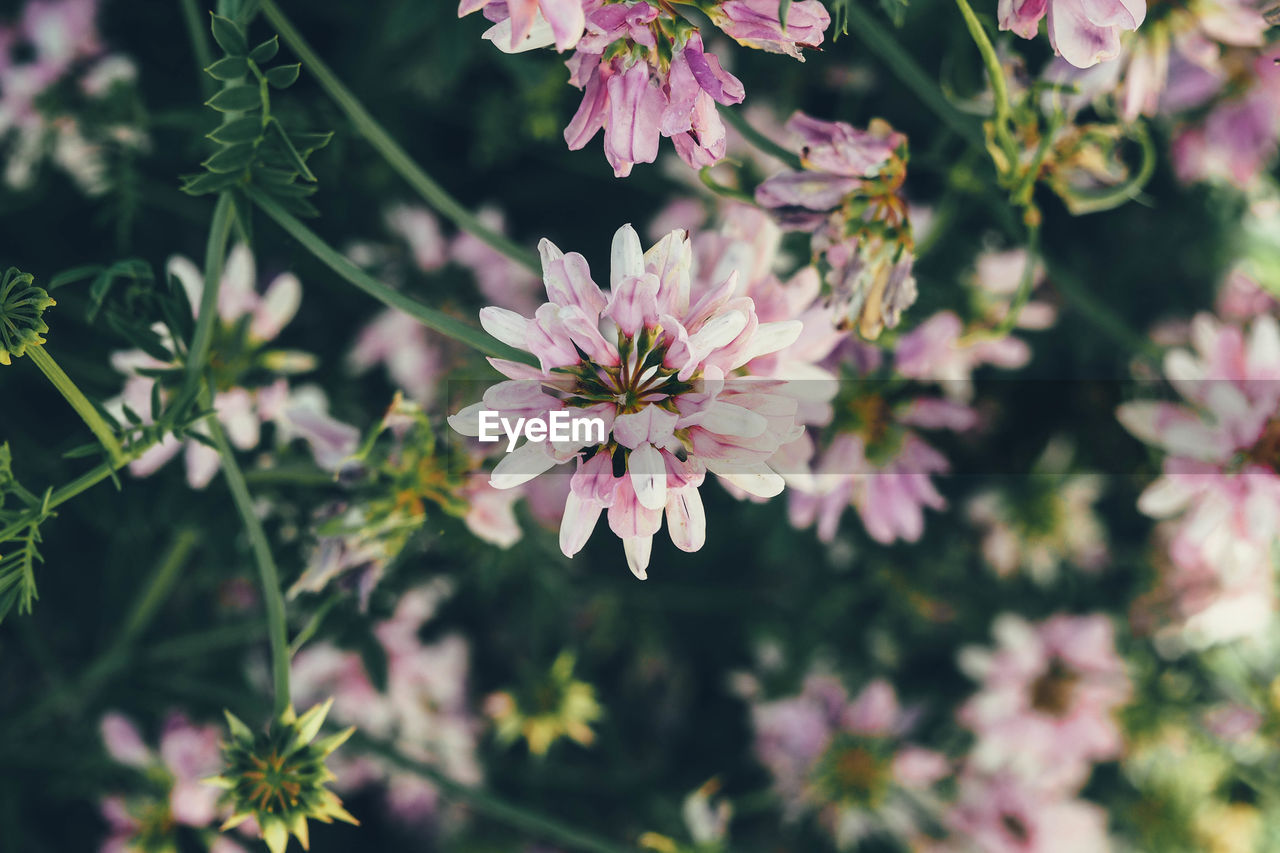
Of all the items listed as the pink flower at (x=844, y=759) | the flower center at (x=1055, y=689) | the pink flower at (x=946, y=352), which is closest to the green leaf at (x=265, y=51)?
the pink flower at (x=946, y=352)

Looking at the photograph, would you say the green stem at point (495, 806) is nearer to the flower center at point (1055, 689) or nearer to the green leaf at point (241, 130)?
the green leaf at point (241, 130)

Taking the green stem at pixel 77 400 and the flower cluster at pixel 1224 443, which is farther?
the flower cluster at pixel 1224 443

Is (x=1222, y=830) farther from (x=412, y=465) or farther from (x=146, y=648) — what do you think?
(x=146, y=648)

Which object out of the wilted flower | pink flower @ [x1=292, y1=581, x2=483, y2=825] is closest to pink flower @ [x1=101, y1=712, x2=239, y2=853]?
pink flower @ [x1=292, y1=581, x2=483, y2=825]

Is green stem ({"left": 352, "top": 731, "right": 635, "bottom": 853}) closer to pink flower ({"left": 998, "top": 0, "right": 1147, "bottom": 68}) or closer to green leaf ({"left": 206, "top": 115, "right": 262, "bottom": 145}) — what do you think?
green leaf ({"left": 206, "top": 115, "right": 262, "bottom": 145})

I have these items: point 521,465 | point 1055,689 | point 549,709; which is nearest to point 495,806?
point 549,709

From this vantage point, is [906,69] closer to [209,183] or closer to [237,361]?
[209,183]

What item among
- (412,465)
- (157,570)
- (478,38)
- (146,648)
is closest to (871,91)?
(478,38)
